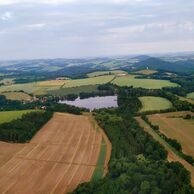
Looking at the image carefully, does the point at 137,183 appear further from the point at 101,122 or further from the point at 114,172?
the point at 101,122

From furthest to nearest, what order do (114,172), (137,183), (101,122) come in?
(101,122) < (114,172) < (137,183)

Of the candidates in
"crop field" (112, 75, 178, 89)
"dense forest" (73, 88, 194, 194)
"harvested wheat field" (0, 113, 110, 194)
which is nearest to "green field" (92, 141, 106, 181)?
"harvested wheat field" (0, 113, 110, 194)

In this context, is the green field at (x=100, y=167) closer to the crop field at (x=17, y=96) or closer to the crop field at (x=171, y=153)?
the crop field at (x=171, y=153)

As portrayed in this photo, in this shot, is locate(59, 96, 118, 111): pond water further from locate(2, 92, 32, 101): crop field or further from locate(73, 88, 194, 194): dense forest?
locate(73, 88, 194, 194): dense forest

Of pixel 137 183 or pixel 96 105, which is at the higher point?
pixel 137 183

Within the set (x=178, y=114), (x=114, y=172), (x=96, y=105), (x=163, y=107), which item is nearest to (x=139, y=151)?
(x=114, y=172)

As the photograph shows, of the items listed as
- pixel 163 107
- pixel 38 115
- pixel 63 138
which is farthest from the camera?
pixel 163 107
